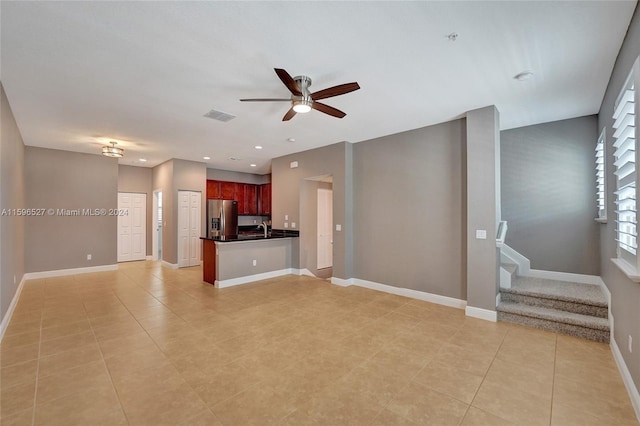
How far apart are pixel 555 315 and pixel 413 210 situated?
2.29 meters

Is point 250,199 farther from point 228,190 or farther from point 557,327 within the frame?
point 557,327

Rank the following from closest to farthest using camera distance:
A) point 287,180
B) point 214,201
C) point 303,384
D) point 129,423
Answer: point 129,423 → point 303,384 → point 287,180 → point 214,201

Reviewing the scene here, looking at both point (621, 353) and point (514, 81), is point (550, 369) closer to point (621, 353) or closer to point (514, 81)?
point (621, 353)

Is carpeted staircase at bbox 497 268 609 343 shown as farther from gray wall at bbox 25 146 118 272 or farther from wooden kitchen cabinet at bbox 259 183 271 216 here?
gray wall at bbox 25 146 118 272

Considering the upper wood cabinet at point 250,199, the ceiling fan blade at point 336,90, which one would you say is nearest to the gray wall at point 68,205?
the upper wood cabinet at point 250,199

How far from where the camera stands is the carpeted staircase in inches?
128

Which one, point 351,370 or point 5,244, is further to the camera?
point 5,244

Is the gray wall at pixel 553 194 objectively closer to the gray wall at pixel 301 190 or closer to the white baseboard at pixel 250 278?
the gray wall at pixel 301 190

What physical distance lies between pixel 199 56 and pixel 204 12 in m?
0.61

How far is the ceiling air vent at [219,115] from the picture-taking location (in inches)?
156

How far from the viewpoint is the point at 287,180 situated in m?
6.91

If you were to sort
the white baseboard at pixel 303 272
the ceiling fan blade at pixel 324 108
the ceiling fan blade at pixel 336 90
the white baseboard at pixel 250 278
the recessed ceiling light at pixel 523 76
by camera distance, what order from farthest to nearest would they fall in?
1. the white baseboard at pixel 303 272
2. the white baseboard at pixel 250 278
3. the ceiling fan blade at pixel 324 108
4. the recessed ceiling light at pixel 523 76
5. the ceiling fan blade at pixel 336 90

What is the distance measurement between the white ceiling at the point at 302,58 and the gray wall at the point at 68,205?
231 centimetres

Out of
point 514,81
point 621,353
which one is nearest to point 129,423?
point 621,353
